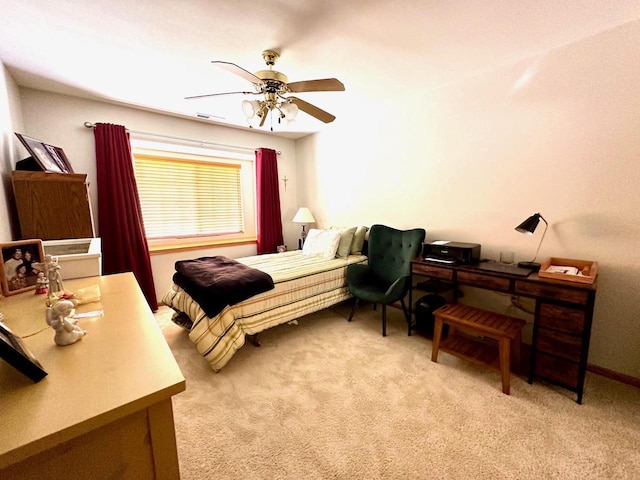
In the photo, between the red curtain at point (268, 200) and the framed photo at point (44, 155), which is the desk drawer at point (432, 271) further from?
the framed photo at point (44, 155)

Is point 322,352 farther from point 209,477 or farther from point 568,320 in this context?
point 568,320

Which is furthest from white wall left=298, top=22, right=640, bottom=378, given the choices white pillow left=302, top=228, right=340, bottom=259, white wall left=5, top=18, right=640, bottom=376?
white pillow left=302, top=228, right=340, bottom=259

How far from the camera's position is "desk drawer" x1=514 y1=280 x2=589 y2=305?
64.6 inches

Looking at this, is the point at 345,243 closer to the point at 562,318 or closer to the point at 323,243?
the point at 323,243

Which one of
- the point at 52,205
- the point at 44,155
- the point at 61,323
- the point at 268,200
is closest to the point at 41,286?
the point at 61,323

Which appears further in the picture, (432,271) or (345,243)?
(345,243)

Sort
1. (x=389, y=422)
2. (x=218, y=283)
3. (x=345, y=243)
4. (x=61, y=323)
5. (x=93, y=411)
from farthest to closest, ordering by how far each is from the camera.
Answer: (x=345, y=243) → (x=218, y=283) → (x=389, y=422) → (x=61, y=323) → (x=93, y=411)

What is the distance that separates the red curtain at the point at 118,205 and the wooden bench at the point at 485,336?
324cm

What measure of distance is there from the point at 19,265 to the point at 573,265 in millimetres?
3466

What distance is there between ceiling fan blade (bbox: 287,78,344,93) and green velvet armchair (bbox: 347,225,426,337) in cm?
161

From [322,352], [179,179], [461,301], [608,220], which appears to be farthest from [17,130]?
[608,220]

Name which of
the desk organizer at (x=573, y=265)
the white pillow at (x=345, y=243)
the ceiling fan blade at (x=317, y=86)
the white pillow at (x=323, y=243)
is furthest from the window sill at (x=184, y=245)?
the desk organizer at (x=573, y=265)

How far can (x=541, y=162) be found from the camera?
2.14 meters

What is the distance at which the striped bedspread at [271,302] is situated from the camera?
6.86 feet
